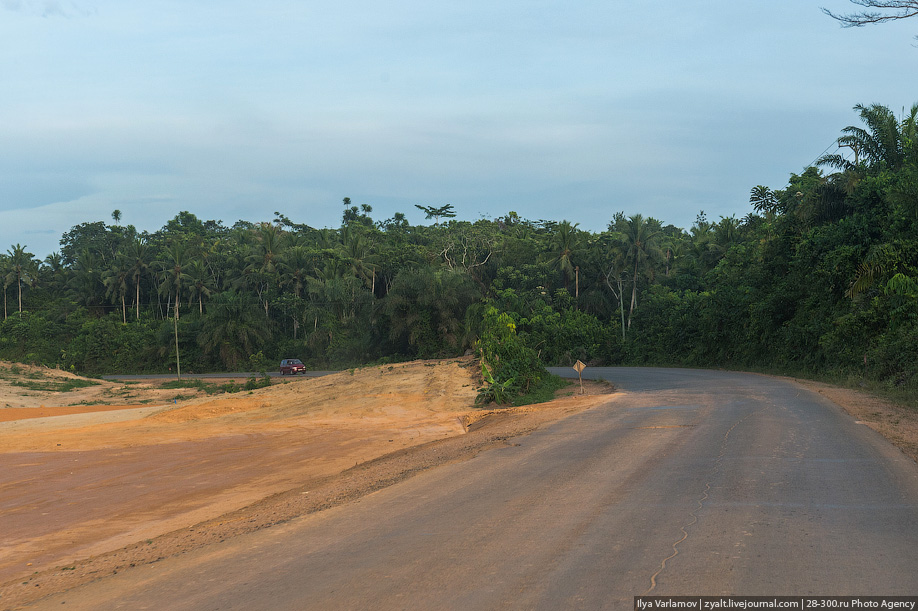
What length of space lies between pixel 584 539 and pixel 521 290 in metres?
67.2

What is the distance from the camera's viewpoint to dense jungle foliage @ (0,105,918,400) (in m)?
31.2

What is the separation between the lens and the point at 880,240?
1227 inches

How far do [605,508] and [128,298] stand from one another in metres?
104

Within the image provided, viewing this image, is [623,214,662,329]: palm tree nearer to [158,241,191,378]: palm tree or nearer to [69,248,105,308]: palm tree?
[158,241,191,378]: palm tree

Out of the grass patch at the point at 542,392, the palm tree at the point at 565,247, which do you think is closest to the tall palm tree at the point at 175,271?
the palm tree at the point at 565,247

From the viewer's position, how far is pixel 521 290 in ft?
243

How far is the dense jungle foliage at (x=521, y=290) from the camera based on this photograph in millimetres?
31234

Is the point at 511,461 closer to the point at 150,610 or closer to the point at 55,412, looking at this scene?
the point at 150,610

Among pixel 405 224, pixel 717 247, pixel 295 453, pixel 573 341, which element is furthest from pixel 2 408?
pixel 405 224

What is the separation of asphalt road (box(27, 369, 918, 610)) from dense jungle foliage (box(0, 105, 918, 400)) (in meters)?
16.6

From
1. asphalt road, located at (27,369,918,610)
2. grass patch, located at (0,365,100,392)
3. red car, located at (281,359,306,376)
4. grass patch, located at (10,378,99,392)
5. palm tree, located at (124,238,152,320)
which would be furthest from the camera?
palm tree, located at (124,238,152,320)

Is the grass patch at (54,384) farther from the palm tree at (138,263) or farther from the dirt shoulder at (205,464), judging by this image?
the palm tree at (138,263)

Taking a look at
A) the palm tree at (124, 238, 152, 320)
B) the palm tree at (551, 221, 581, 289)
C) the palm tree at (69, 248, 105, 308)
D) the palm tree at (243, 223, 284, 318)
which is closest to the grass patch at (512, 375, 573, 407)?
the palm tree at (551, 221, 581, 289)

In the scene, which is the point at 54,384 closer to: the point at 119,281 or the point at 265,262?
the point at 265,262
